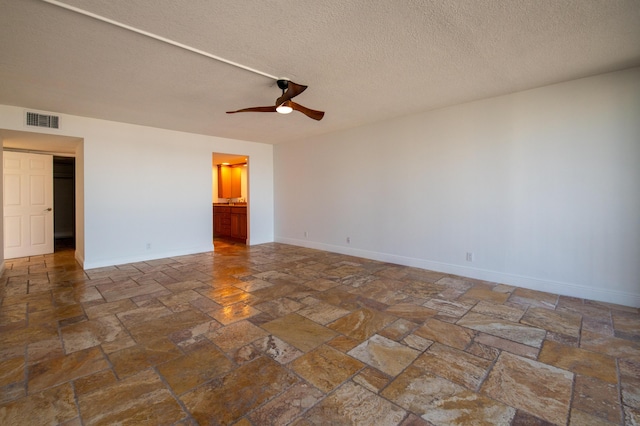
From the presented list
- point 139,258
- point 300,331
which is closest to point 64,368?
point 300,331

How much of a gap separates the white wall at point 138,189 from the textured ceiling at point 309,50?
2.73ft

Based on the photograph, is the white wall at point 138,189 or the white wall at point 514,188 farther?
the white wall at point 138,189

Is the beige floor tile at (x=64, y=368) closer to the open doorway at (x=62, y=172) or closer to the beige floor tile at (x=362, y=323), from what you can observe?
the beige floor tile at (x=362, y=323)

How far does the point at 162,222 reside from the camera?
5.37 metres

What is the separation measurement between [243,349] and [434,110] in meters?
3.99

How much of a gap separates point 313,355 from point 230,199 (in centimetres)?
741

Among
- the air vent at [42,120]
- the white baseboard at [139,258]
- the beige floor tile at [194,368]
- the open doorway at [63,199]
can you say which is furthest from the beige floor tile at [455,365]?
A: the open doorway at [63,199]

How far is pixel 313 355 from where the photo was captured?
2092 millimetres

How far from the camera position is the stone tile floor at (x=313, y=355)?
1.56 metres

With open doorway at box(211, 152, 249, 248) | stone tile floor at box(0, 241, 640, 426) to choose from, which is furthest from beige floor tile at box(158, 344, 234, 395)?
open doorway at box(211, 152, 249, 248)

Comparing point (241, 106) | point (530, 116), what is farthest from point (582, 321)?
point (241, 106)

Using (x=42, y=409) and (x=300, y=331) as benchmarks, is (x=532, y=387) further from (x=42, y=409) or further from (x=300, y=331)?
(x=42, y=409)

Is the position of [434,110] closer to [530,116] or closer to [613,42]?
[530,116]

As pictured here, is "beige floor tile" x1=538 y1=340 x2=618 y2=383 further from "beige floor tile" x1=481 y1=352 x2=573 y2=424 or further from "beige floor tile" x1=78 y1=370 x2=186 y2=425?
"beige floor tile" x1=78 y1=370 x2=186 y2=425
